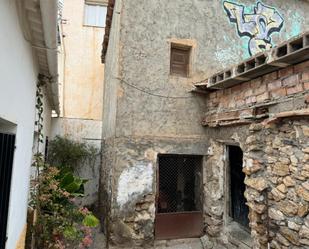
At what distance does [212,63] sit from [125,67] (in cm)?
243

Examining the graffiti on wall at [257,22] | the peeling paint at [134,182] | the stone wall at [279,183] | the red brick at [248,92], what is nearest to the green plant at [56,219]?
the peeling paint at [134,182]

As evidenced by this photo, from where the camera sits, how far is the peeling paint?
6.78 m

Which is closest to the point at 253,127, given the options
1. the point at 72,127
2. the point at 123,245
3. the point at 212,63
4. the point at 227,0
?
the point at 212,63

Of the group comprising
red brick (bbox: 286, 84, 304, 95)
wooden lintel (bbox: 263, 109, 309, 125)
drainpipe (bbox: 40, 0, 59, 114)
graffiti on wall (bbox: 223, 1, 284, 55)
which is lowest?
wooden lintel (bbox: 263, 109, 309, 125)

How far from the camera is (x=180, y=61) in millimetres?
7820

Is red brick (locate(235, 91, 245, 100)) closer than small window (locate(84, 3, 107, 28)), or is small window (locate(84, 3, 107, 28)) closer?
red brick (locate(235, 91, 245, 100))

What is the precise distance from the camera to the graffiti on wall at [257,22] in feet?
27.3

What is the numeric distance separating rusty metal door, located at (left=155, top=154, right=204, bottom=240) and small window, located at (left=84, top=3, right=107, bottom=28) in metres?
8.74

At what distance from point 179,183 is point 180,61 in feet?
10.6

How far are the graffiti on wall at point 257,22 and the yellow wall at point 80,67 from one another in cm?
711

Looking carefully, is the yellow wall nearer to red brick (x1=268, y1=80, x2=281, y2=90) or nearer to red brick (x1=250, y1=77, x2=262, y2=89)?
red brick (x1=250, y1=77, x2=262, y2=89)

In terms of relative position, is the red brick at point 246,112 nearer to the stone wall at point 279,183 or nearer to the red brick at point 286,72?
the stone wall at point 279,183

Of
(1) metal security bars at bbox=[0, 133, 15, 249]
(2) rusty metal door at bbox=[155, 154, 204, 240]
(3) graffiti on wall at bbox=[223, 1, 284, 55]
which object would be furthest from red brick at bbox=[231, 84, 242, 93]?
(1) metal security bars at bbox=[0, 133, 15, 249]

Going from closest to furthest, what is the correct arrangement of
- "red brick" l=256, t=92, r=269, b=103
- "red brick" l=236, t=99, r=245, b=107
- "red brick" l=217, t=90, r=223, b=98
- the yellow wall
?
1. "red brick" l=256, t=92, r=269, b=103
2. "red brick" l=236, t=99, r=245, b=107
3. "red brick" l=217, t=90, r=223, b=98
4. the yellow wall
